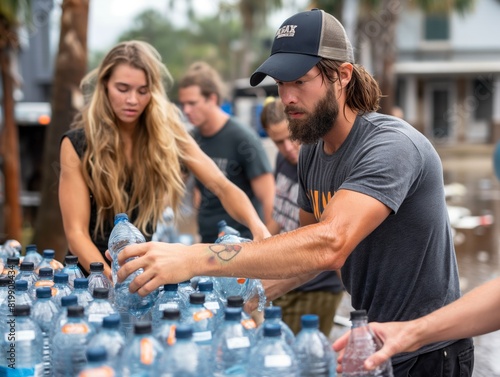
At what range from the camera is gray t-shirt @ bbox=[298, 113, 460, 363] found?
2.85m

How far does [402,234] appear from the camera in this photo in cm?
295

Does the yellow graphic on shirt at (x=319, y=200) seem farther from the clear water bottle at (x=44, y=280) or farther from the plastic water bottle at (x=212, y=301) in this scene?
the clear water bottle at (x=44, y=280)

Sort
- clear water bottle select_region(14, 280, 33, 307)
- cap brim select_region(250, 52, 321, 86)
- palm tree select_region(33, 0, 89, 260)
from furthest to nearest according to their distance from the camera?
palm tree select_region(33, 0, 89, 260) < clear water bottle select_region(14, 280, 33, 307) < cap brim select_region(250, 52, 321, 86)

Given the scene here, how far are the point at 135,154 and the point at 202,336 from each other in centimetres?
175

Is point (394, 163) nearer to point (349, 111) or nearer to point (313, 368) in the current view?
point (349, 111)

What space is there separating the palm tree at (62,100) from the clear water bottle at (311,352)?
601 cm

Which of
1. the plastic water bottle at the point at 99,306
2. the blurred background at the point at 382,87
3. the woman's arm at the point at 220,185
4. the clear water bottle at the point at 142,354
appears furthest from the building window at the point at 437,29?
the clear water bottle at the point at 142,354

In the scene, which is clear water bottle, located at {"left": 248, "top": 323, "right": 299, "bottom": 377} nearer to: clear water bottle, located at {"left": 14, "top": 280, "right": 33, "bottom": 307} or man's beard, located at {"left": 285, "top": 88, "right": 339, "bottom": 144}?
man's beard, located at {"left": 285, "top": 88, "right": 339, "bottom": 144}

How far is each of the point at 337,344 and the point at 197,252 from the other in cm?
60

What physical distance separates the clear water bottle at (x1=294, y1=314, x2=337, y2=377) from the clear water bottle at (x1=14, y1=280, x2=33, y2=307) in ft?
3.93

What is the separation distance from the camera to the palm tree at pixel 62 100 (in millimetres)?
8352

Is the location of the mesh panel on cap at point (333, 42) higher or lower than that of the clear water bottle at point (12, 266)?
higher

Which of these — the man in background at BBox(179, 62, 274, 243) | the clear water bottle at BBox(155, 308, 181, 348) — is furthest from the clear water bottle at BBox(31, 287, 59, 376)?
the man in background at BBox(179, 62, 274, 243)

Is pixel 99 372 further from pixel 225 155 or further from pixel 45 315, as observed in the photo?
pixel 225 155
